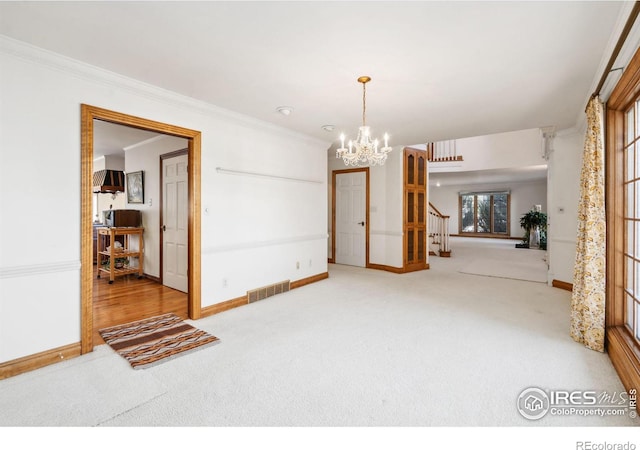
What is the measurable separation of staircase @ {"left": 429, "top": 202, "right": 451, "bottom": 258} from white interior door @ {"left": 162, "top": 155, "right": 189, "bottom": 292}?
6.25 metres

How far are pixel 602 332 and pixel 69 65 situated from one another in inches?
198

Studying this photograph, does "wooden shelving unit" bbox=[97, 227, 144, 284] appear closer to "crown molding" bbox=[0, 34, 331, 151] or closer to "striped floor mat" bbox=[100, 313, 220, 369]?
"striped floor mat" bbox=[100, 313, 220, 369]

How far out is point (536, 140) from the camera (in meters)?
8.11

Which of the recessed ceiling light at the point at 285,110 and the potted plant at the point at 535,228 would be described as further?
the potted plant at the point at 535,228

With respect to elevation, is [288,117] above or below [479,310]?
above

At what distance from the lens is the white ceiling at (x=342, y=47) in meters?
1.98

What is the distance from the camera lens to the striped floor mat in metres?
2.60

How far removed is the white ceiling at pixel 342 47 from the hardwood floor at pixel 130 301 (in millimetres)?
2545

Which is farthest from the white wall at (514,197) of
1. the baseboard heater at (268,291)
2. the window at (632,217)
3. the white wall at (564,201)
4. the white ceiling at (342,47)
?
the baseboard heater at (268,291)

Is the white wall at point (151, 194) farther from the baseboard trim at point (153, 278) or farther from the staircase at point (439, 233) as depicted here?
the staircase at point (439, 233)

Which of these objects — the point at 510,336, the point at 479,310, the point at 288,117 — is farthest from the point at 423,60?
the point at 479,310

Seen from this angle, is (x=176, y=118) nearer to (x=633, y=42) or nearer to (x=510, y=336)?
(x=633, y=42)
